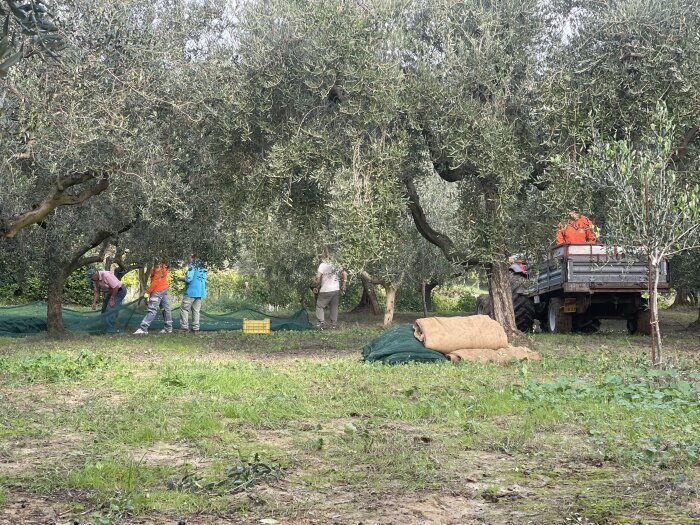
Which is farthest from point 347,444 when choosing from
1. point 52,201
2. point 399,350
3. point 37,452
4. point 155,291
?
point 155,291

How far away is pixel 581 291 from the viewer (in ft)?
61.6

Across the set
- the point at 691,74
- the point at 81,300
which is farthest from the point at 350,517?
the point at 81,300

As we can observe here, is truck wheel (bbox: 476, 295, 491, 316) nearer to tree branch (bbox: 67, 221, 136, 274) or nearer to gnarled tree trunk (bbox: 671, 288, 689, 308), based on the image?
tree branch (bbox: 67, 221, 136, 274)

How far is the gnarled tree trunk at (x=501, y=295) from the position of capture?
16734mm

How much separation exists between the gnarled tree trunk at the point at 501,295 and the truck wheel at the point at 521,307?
4201mm

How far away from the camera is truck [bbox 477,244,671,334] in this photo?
18.7 meters

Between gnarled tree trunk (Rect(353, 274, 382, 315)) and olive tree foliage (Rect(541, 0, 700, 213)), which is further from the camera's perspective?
gnarled tree trunk (Rect(353, 274, 382, 315))

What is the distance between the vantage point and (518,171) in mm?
14391

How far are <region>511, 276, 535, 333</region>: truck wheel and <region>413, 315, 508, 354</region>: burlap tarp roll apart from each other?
8.34 meters

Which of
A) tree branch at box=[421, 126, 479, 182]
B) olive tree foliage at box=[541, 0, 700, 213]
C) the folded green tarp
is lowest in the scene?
the folded green tarp

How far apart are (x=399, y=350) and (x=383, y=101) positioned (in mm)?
4062

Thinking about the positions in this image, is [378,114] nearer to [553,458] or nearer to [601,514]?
[553,458]

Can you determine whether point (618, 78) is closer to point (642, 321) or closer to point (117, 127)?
point (642, 321)

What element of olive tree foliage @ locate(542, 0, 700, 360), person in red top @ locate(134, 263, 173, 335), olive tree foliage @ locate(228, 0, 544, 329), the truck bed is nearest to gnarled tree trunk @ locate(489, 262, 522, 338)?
olive tree foliage @ locate(228, 0, 544, 329)
